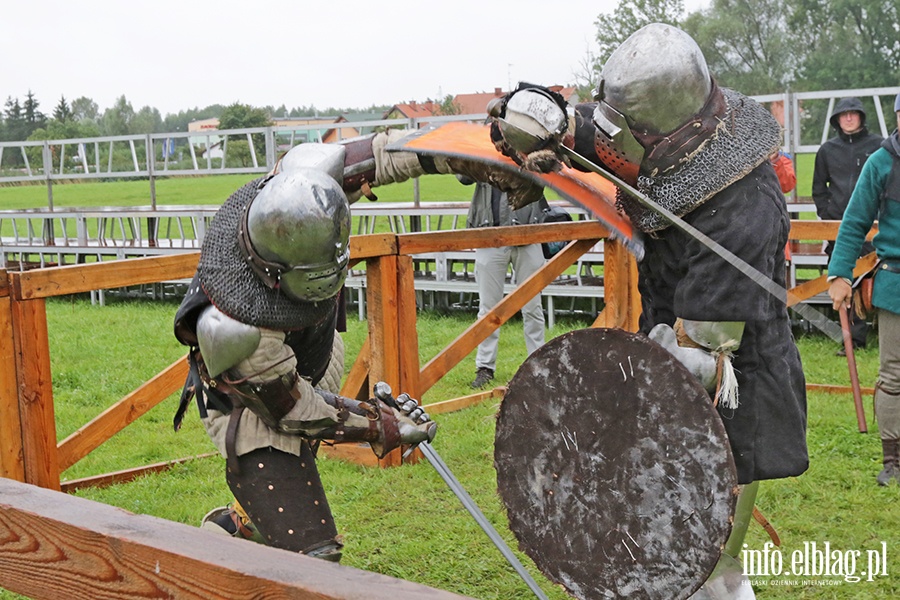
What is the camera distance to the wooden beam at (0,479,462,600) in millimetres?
1344

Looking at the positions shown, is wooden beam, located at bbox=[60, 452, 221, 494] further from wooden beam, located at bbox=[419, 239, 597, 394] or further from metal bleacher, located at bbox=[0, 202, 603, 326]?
metal bleacher, located at bbox=[0, 202, 603, 326]

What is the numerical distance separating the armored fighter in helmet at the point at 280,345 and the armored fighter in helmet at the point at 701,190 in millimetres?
573

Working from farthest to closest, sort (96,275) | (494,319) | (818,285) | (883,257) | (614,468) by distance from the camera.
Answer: (818,285) < (494,319) < (883,257) < (96,275) < (614,468)

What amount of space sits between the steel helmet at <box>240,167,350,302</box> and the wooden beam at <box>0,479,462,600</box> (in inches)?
33.0

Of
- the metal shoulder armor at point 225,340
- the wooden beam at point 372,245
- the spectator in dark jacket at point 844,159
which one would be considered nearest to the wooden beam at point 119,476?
the wooden beam at point 372,245

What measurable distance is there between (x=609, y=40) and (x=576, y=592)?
44.9 m

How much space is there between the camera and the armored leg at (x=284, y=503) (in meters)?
2.60

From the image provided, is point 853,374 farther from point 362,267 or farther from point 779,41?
point 779,41

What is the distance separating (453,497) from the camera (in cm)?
480

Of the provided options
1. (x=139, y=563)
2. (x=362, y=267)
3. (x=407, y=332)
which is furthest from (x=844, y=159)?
(x=139, y=563)

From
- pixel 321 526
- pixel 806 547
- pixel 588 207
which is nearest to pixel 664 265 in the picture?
pixel 588 207

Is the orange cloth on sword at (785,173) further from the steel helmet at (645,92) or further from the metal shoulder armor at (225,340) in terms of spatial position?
the metal shoulder armor at (225,340)

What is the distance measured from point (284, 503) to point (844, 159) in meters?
6.22

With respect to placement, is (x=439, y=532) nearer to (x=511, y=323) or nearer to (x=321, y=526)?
(x=321, y=526)
